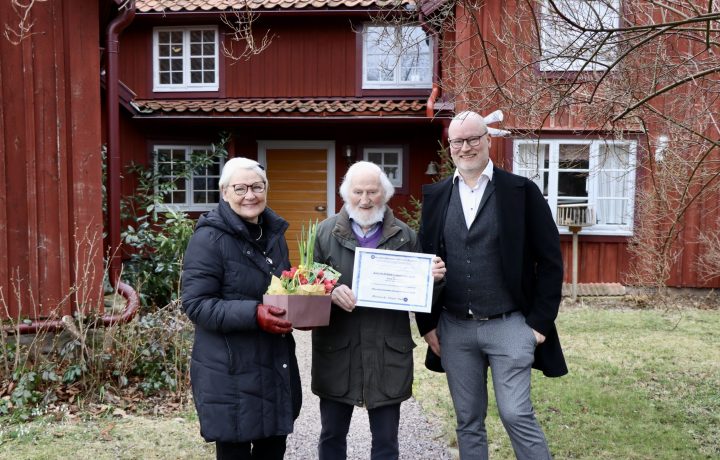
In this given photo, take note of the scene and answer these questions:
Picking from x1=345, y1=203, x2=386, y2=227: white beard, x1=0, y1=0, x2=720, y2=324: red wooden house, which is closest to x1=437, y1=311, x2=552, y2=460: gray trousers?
x1=345, y1=203, x2=386, y2=227: white beard

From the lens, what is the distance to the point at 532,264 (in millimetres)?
3264

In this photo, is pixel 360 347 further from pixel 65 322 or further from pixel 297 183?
pixel 297 183

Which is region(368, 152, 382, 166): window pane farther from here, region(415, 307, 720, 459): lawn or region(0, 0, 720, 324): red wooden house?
region(415, 307, 720, 459): lawn

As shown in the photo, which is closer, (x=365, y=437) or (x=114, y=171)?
(x=365, y=437)

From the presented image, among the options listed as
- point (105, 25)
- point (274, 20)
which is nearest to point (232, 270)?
point (105, 25)

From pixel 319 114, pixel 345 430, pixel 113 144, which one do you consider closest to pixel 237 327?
pixel 345 430

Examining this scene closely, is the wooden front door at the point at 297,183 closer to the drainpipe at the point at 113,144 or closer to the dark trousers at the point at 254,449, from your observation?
the drainpipe at the point at 113,144

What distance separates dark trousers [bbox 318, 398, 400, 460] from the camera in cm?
323

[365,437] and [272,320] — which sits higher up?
[272,320]

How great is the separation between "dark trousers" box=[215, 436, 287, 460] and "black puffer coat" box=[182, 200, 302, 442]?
0.12 metres

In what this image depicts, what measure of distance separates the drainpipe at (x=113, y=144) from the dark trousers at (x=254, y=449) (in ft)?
12.2

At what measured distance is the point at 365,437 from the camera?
15.6ft

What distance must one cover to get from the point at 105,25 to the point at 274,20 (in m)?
6.25

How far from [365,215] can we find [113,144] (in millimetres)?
4501
